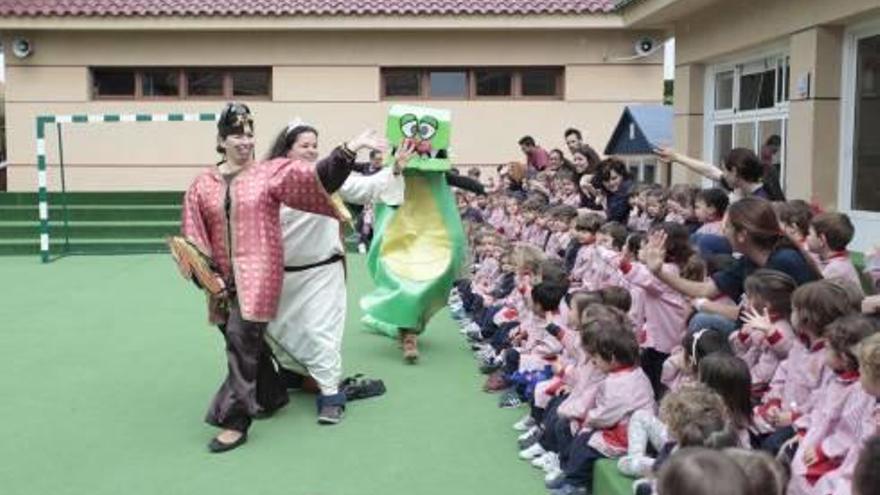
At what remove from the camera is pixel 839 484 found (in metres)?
2.86

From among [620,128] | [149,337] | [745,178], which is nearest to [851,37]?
[745,178]

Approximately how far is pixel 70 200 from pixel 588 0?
8005 mm

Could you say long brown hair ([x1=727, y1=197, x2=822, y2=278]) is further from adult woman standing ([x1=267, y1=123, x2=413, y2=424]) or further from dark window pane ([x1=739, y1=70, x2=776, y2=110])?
dark window pane ([x1=739, y1=70, x2=776, y2=110])

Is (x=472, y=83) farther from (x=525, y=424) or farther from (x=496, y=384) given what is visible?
(x=525, y=424)

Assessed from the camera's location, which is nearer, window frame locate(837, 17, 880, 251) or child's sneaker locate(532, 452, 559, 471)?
child's sneaker locate(532, 452, 559, 471)

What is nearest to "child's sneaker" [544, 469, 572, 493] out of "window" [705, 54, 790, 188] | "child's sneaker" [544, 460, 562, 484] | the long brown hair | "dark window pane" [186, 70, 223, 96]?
"child's sneaker" [544, 460, 562, 484]

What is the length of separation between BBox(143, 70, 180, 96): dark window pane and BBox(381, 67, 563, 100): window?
306 cm

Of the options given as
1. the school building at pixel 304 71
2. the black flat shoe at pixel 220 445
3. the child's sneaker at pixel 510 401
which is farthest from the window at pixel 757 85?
the black flat shoe at pixel 220 445

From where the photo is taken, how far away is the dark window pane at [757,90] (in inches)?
352

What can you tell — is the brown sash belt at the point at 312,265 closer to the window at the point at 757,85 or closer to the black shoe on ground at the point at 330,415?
the black shoe on ground at the point at 330,415

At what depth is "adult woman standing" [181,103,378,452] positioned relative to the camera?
190 inches

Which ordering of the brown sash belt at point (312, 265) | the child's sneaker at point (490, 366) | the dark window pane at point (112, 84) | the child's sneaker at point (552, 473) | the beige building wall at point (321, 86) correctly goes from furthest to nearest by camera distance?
the dark window pane at point (112, 84) < the beige building wall at point (321, 86) < the child's sneaker at point (490, 366) < the brown sash belt at point (312, 265) < the child's sneaker at point (552, 473)

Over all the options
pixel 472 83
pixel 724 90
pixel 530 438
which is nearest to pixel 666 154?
pixel 530 438

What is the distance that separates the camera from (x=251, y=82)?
A: 14.8 m
